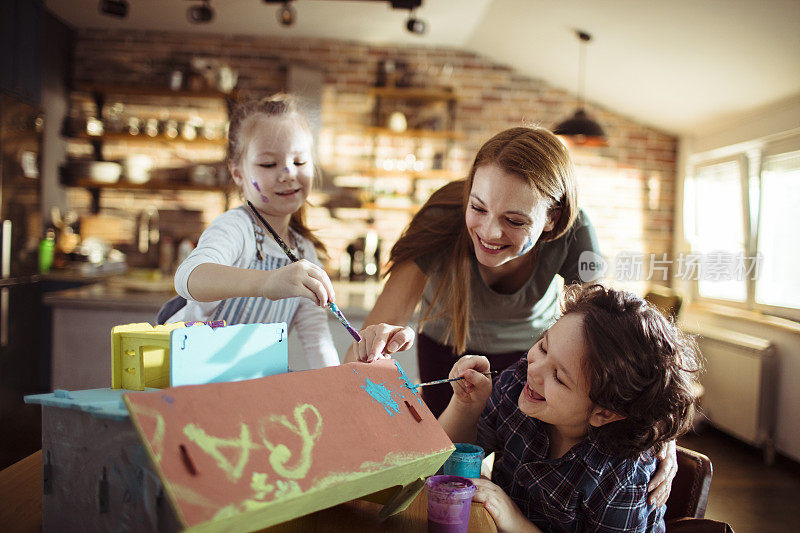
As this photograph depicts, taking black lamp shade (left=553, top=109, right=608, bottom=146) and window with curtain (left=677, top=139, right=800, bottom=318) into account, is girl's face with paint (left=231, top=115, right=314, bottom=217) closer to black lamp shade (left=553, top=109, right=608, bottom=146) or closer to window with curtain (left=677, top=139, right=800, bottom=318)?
black lamp shade (left=553, top=109, right=608, bottom=146)

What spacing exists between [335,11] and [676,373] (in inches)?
157

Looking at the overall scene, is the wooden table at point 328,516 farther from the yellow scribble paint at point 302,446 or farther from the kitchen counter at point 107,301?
the kitchen counter at point 107,301

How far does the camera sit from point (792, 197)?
3561 millimetres

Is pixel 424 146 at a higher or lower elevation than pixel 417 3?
lower

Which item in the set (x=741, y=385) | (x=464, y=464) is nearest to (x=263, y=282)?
(x=464, y=464)

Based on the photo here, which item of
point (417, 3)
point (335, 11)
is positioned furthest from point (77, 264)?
point (417, 3)

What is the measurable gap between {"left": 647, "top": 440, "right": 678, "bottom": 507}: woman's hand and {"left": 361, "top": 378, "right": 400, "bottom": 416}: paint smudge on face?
52 cm

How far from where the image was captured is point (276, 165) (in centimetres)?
136

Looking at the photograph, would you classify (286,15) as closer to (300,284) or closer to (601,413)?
(300,284)

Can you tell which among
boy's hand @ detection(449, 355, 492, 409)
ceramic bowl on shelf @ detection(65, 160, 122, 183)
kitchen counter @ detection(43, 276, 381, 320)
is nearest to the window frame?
kitchen counter @ detection(43, 276, 381, 320)

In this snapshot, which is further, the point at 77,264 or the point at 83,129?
the point at 83,129

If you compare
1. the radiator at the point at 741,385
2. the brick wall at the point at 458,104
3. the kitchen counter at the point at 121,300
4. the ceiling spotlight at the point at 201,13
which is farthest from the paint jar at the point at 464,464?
the brick wall at the point at 458,104

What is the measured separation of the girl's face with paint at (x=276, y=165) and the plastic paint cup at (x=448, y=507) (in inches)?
29.3

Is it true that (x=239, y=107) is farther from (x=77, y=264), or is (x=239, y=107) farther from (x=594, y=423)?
(x=77, y=264)
